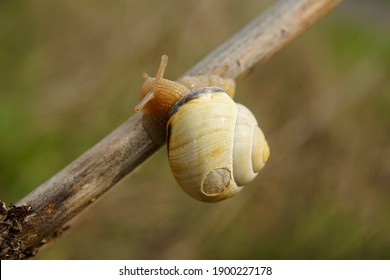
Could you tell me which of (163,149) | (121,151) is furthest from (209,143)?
(163,149)

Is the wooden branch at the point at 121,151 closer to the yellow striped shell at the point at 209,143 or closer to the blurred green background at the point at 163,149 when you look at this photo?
the yellow striped shell at the point at 209,143

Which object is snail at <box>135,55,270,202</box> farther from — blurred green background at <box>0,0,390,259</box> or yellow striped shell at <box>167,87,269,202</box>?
blurred green background at <box>0,0,390,259</box>

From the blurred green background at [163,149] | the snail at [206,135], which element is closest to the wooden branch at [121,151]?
the snail at [206,135]

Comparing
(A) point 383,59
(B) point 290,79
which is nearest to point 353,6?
(A) point 383,59

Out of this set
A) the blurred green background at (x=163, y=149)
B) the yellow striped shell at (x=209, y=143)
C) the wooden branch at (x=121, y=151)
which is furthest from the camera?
the blurred green background at (x=163, y=149)

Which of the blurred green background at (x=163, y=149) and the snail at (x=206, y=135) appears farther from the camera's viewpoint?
the blurred green background at (x=163, y=149)

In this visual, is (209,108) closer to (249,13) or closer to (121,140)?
(121,140)
